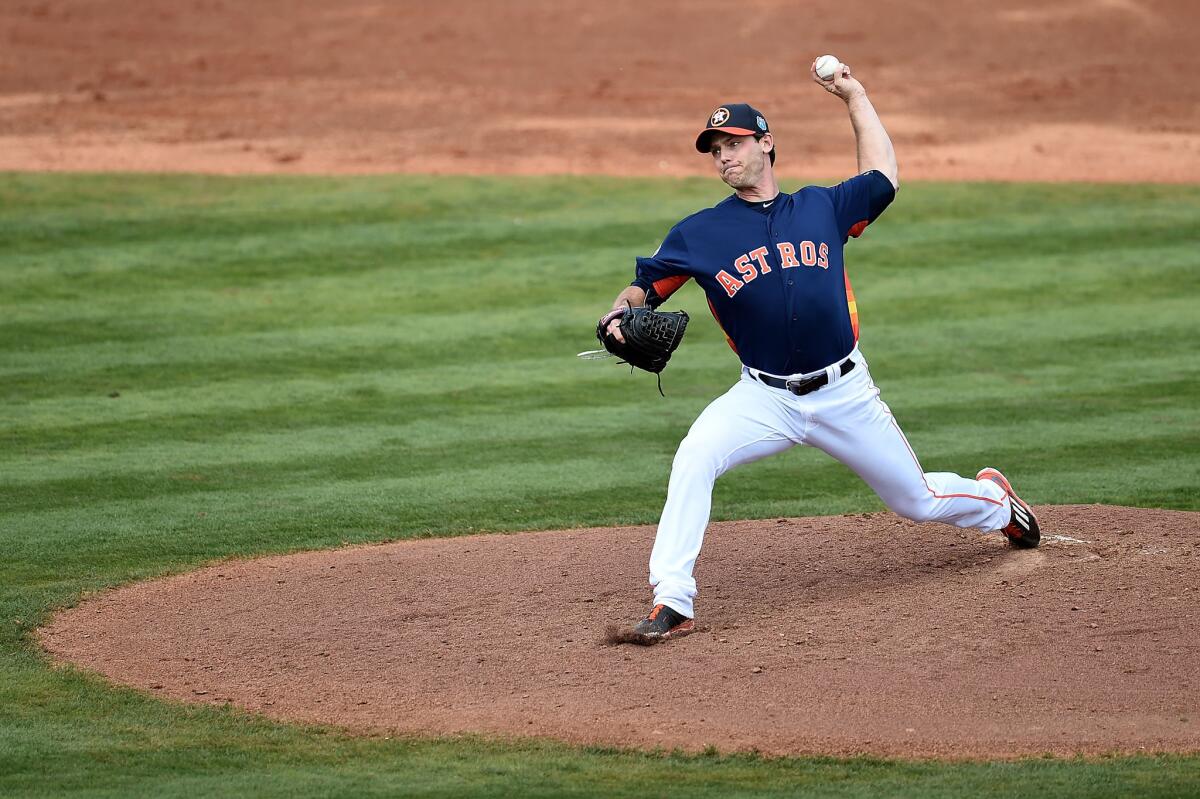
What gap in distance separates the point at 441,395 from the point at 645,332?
4476mm

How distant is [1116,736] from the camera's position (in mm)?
4746

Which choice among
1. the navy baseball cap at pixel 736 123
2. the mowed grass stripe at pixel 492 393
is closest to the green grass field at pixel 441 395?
the mowed grass stripe at pixel 492 393

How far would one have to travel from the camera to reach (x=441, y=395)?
32.2 ft

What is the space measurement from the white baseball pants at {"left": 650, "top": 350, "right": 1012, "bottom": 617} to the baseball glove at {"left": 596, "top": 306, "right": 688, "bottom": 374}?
34cm

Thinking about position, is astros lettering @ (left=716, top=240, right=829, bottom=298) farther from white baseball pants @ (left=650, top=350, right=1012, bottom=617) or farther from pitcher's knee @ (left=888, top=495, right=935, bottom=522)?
pitcher's knee @ (left=888, top=495, right=935, bottom=522)

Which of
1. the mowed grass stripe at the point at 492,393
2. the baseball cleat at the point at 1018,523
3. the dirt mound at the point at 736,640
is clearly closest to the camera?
the dirt mound at the point at 736,640

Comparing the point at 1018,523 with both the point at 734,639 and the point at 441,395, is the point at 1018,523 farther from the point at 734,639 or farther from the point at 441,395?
the point at 441,395

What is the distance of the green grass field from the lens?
4.67 metres

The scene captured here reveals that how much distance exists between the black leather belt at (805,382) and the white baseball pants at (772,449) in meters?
0.02

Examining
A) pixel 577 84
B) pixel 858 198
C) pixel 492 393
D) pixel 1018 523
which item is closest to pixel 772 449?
pixel 858 198

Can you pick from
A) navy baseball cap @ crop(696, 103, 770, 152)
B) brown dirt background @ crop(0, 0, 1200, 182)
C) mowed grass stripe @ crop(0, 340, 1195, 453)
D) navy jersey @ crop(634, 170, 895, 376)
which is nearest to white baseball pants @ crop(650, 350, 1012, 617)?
navy jersey @ crop(634, 170, 895, 376)

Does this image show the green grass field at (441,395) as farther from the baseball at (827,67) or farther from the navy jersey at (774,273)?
the baseball at (827,67)

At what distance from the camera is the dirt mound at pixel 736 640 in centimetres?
491

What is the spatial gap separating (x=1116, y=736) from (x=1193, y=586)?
125 centimetres
